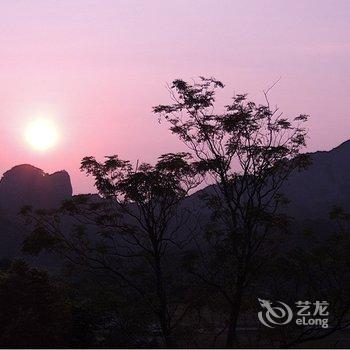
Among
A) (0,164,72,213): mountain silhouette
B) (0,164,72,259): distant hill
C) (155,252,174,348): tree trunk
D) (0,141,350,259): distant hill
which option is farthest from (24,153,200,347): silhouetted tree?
Result: (0,164,72,213): mountain silhouette

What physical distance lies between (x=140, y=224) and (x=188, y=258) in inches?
119

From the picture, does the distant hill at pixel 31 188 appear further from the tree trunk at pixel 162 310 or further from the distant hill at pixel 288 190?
the tree trunk at pixel 162 310

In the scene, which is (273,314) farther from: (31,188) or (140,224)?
(31,188)

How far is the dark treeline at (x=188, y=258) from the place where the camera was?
17.6 meters

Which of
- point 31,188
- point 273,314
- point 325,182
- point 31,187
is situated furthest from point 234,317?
point 325,182

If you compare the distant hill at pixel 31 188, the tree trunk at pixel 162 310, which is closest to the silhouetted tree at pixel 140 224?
→ the tree trunk at pixel 162 310

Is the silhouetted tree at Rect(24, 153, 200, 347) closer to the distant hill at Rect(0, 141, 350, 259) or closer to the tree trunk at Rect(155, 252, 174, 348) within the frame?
the tree trunk at Rect(155, 252, 174, 348)

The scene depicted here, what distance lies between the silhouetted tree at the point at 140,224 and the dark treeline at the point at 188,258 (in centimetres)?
4

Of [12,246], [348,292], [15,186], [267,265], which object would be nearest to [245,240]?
[267,265]

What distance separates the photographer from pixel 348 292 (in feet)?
61.1

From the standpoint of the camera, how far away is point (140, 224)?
771 inches

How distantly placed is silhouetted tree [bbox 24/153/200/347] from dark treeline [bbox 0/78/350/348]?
4 centimetres

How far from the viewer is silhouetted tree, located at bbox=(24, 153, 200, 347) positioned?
729 inches

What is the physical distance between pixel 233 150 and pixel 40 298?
731cm
